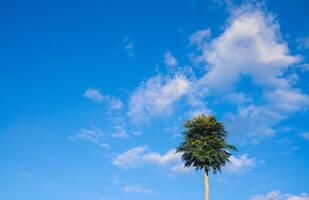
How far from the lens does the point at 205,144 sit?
1986 inches

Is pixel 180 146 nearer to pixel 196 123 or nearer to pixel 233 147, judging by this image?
pixel 196 123

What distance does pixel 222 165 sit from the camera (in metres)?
51.6

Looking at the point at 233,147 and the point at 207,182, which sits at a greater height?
the point at 233,147

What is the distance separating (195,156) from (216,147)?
3.24m

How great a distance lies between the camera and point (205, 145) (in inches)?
1996

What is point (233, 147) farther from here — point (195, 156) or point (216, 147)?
point (195, 156)

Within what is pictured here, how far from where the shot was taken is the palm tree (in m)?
50.6

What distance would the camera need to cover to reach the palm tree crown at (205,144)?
5056 centimetres

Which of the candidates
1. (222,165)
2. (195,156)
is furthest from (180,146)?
(222,165)

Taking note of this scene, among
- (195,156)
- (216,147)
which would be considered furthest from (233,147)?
(195,156)

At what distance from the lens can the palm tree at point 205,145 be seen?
50.6m

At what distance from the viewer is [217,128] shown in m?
51.7

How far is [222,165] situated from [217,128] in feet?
16.7

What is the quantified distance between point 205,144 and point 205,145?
0.30m
